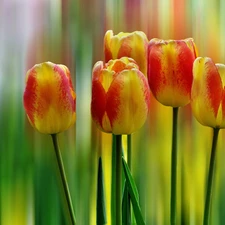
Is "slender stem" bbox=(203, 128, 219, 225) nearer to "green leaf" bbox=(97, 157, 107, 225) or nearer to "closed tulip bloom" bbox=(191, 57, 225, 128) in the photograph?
"closed tulip bloom" bbox=(191, 57, 225, 128)

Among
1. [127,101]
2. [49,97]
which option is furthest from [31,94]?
[127,101]

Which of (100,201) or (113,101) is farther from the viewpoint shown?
(100,201)

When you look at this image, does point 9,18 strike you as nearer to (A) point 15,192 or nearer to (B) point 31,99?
(B) point 31,99

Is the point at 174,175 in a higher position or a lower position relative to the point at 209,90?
lower

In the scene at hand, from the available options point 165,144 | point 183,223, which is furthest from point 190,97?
point 183,223

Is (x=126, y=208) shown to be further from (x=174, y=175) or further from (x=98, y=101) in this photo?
(x=98, y=101)

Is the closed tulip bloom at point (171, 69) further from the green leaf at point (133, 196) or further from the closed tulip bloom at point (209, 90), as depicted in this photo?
the green leaf at point (133, 196)
